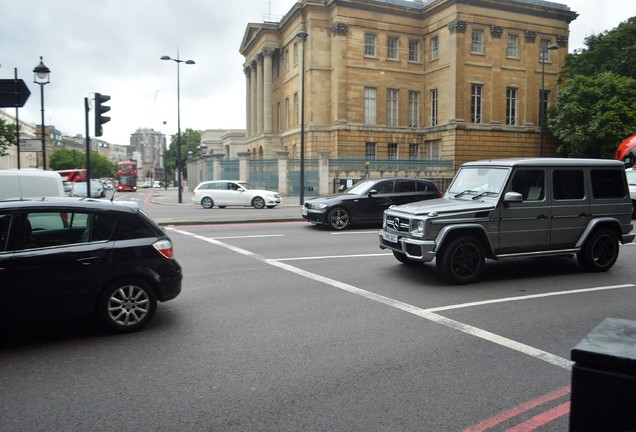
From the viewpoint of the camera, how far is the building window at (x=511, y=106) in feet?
162

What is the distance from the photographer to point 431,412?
3.80m

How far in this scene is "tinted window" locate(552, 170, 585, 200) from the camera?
29.2 ft

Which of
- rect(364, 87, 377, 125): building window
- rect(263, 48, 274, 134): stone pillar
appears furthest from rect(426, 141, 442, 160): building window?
rect(263, 48, 274, 134): stone pillar

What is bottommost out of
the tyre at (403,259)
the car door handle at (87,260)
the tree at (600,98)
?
the tyre at (403,259)

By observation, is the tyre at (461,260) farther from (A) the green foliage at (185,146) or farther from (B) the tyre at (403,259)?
(A) the green foliage at (185,146)

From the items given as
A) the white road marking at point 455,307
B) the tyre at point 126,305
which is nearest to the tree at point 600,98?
the white road marking at point 455,307

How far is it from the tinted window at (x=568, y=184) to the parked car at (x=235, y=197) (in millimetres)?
20128

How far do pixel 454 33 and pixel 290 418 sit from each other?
46.1 m

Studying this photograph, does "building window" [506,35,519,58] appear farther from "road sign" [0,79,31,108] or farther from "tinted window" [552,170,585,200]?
"road sign" [0,79,31,108]

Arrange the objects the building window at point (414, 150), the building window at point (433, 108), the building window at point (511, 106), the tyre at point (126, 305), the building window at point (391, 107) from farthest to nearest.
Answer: the building window at point (414, 150) → the building window at point (511, 106) → the building window at point (433, 108) → the building window at point (391, 107) → the tyre at point (126, 305)

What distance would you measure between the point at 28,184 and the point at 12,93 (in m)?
2.26

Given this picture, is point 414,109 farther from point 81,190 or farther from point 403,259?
point 403,259

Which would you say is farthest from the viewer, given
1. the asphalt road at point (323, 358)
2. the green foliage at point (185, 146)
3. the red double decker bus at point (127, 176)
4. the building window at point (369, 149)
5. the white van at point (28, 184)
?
the green foliage at point (185, 146)

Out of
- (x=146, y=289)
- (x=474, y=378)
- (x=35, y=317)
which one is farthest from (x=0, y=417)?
(x=474, y=378)
